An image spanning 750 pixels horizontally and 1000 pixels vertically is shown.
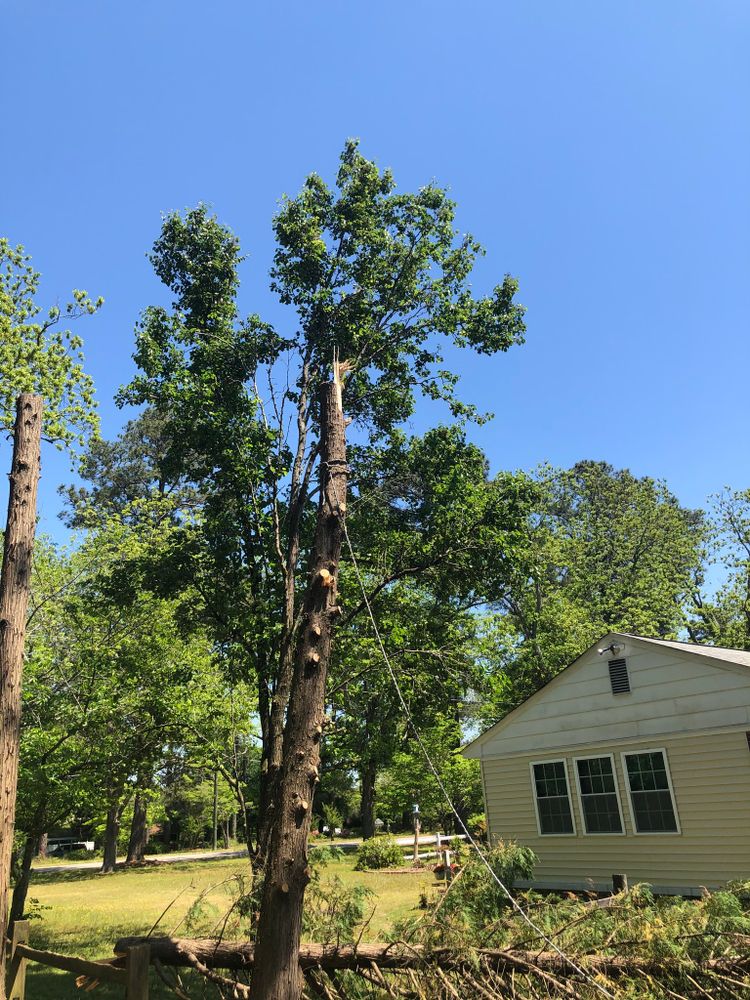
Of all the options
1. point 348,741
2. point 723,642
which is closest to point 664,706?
point 348,741

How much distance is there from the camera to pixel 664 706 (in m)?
12.1

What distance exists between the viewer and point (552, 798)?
1345 centimetres

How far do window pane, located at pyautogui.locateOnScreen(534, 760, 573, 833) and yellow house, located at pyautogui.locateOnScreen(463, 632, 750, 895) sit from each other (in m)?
0.02

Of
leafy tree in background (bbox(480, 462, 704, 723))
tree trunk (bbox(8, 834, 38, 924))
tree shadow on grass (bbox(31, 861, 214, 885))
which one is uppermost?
leafy tree in background (bbox(480, 462, 704, 723))

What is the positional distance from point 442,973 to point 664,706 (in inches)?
339

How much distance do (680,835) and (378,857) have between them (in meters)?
14.7

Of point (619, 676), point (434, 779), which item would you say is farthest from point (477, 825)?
point (619, 676)

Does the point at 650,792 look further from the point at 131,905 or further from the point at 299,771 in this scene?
the point at 131,905

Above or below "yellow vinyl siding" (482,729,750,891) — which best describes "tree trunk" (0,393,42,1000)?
above

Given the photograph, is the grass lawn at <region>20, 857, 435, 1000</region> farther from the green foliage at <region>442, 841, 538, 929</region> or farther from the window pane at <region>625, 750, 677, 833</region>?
the window pane at <region>625, 750, 677, 833</region>

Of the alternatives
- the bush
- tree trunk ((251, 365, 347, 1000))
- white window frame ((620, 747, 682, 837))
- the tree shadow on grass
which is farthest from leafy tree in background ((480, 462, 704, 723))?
tree trunk ((251, 365, 347, 1000))

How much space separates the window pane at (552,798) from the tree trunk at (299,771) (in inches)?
377

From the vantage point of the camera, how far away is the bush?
2322cm

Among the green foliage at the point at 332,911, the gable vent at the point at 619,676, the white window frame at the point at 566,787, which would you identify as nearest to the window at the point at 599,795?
the white window frame at the point at 566,787
